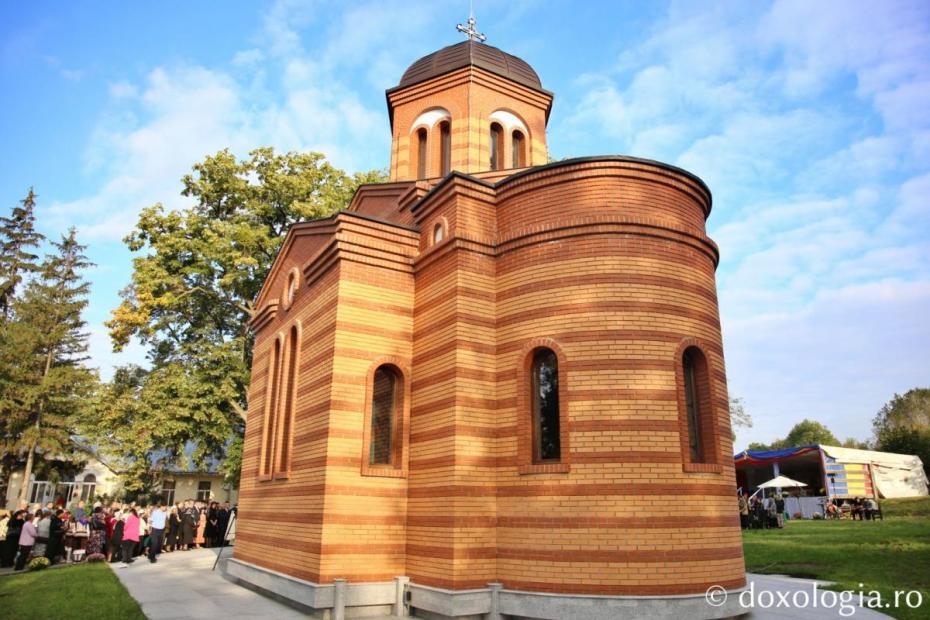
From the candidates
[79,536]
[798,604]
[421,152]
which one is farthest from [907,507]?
[79,536]

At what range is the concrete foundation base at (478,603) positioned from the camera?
7.86 meters

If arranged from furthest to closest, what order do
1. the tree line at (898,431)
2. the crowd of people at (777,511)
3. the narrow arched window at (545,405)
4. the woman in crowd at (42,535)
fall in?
the tree line at (898,431) < the crowd of people at (777,511) < the woman in crowd at (42,535) < the narrow arched window at (545,405)

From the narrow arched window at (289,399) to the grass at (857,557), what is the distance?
9759 mm

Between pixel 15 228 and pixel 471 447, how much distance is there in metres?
40.1

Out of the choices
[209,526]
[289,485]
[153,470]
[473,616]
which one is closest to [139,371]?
[153,470]

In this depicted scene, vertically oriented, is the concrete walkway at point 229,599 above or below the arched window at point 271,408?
below

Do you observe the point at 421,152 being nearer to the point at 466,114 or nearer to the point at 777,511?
the point at 466,114

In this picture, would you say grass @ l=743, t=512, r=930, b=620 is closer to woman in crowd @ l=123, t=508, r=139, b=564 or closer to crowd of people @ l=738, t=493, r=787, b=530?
crowd of people @ l=738, t=493, r=787, b=530

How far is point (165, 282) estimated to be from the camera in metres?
22.9

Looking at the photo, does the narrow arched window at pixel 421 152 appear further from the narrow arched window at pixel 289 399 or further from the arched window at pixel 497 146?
the narrow arched window at pixel 289 399

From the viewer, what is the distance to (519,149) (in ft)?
50.7

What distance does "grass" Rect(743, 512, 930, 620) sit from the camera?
1087 centimetres

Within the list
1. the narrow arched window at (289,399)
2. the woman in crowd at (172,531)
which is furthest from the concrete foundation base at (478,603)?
the woman in crowd at (172,531)

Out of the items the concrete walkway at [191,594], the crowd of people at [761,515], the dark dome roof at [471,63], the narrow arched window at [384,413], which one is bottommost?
the concrete walkway at [191,594]
